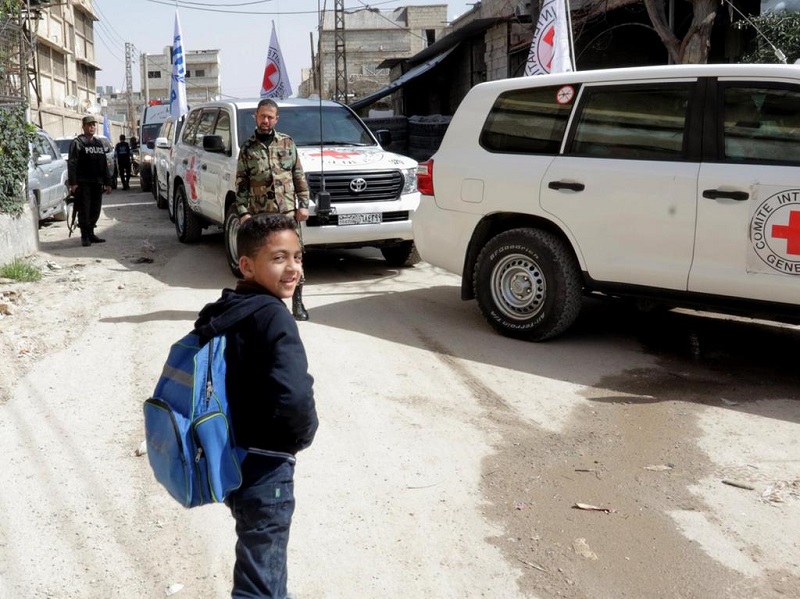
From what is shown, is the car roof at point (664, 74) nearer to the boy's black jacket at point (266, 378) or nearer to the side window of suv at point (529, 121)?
the side window of suv at point (529, 121)

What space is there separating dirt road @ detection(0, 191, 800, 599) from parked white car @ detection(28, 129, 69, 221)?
6712 millimetres

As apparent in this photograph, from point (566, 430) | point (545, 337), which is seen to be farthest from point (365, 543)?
point (545, 337)

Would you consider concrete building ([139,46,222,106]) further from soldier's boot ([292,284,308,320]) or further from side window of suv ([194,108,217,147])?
soldier's boot ([292,284,308,320])

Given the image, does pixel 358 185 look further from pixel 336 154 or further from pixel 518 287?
pixel 518 287

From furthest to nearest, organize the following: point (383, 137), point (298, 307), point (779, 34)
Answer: point (779, 34) < point (383, 137) < point (298, 307)

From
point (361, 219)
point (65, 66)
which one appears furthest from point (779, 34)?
point (65, 66)

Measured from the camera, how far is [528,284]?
7.09 m

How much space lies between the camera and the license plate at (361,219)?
374 inches

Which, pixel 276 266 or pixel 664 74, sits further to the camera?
pixel 664 74

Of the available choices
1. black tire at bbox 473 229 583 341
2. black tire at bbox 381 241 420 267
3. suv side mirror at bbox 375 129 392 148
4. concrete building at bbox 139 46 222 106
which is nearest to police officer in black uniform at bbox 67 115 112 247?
suv side mirror at bbox 375 129 392 148

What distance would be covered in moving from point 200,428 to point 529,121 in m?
5.13

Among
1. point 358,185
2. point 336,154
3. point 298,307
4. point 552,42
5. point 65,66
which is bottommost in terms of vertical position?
point 298,307

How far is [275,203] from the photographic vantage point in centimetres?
774

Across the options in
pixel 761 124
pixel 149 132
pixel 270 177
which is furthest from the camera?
pixel 149 132
